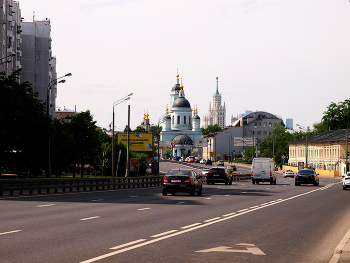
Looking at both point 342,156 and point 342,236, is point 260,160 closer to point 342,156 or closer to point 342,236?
point 342,236

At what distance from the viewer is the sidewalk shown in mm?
9016

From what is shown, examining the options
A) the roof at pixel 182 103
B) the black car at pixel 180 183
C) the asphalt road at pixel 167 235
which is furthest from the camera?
the roof at pixel 182 103

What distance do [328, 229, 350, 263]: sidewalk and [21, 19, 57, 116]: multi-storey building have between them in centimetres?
6962

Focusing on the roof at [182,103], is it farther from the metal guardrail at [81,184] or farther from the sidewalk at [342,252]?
the sidewalk at [342,252]

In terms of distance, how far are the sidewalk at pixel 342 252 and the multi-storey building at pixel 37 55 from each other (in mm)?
69623

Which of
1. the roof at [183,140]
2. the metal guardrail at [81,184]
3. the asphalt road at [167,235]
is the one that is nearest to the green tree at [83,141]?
the metal guardrail at [81,184]

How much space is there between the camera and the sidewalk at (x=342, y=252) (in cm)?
902

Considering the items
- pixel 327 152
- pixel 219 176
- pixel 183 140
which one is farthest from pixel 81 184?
pixel 183 140

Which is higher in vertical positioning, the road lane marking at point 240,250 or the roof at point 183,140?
the roof at point 183,140

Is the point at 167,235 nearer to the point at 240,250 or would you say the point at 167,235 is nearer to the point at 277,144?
the point at 240,250

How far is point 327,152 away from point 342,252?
95234 millimetres

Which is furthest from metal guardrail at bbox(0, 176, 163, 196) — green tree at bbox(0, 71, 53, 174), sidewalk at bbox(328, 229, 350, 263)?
sidewalk at bbox(328, 229, 350, 263)

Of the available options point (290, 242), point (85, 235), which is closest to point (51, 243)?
point (85, 235)

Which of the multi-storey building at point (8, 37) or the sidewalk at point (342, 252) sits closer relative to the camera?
the sidewalk at point (342, 252)
